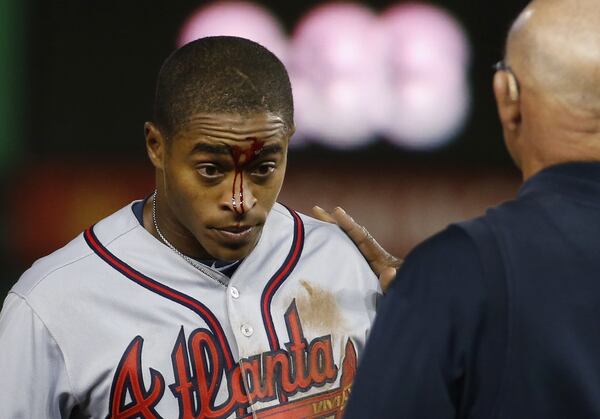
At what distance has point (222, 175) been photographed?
2.18 meters

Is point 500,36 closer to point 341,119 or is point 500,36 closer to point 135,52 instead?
point 341,119

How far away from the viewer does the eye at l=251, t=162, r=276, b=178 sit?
2207 millimetres

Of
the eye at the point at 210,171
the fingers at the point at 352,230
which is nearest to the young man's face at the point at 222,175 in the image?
the eye at the point at 210,171

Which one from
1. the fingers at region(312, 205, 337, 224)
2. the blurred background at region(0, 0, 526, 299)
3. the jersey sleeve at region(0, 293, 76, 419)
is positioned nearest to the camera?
the jersey sleeve at region(0, 293, 76, 419)

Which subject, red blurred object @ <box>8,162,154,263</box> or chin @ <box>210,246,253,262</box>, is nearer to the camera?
chin @ <box>210,246,253,262</box>

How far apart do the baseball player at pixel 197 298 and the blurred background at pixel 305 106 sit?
12.8 feet

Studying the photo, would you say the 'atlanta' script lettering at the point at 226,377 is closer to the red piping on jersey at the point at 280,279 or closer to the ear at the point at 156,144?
the red piping on jersey at the point at 280,279

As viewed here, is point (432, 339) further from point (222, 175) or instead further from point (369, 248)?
point (369, 248)

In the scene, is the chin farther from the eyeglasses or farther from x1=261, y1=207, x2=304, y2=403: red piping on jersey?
the eyeglasses

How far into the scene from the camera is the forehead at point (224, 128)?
2.14 metres

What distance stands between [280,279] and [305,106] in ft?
13.0

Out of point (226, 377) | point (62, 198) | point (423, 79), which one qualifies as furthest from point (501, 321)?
point (62, 198)

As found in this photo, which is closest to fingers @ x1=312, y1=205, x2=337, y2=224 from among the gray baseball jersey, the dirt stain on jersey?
the gray baseball jersey

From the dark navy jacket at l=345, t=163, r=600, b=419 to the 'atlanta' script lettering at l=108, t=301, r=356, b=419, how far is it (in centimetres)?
63
